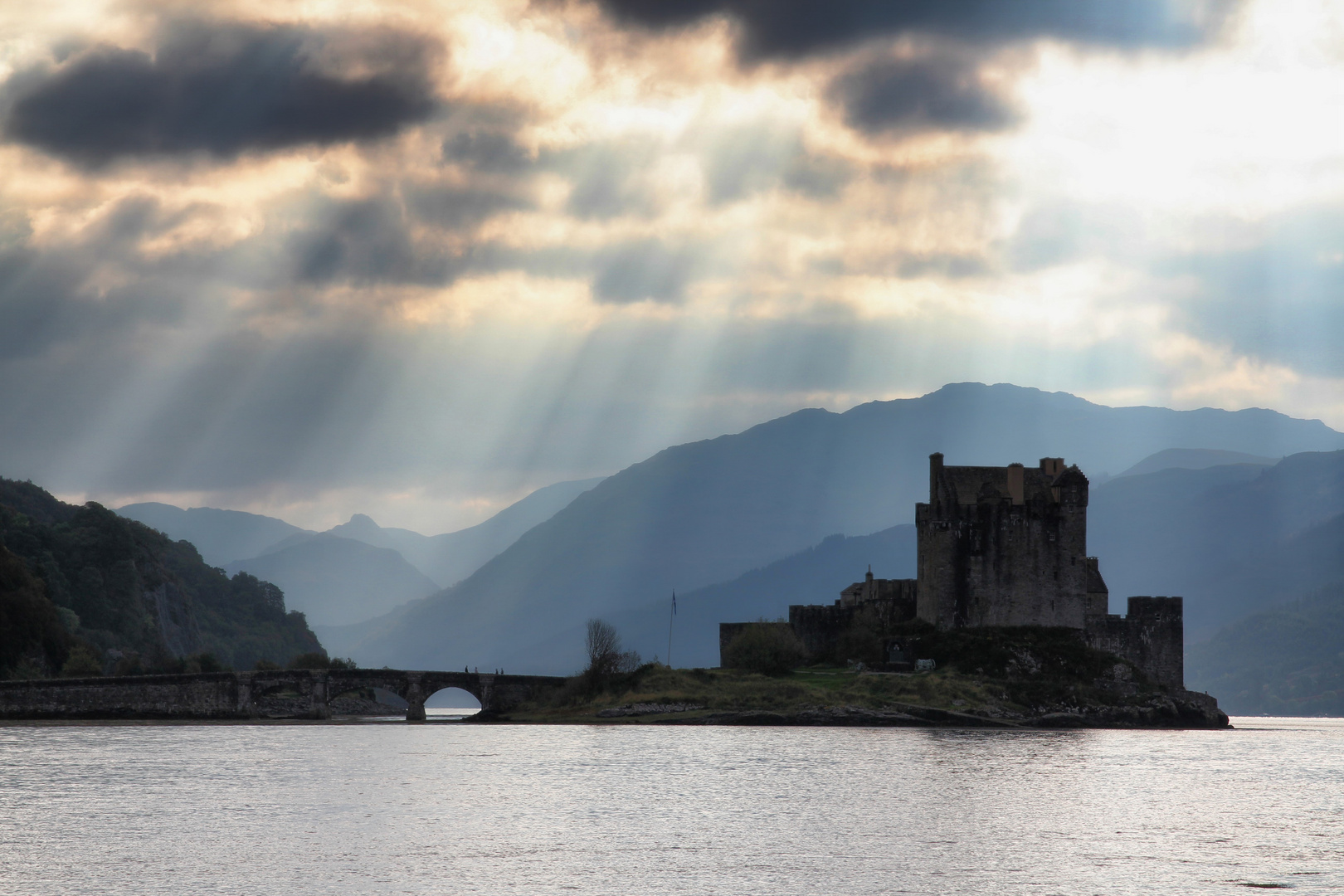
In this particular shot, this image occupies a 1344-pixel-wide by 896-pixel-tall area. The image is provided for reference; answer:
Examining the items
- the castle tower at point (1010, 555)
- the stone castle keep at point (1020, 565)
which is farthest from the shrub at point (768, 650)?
the castle tower at point (1010, 555)

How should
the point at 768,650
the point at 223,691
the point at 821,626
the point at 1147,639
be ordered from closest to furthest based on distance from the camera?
the point at 1147,639
the point at 768,650
the point at 821,626
the point at 223,691

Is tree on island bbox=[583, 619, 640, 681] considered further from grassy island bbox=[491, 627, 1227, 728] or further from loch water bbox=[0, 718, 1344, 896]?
loch water bbox=[0, 718, 1344, 896]

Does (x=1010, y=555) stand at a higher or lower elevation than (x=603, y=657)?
higher

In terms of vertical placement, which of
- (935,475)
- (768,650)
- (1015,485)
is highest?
(935,475)

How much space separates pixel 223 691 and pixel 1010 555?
67792mm

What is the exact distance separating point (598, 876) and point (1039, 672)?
7765 cm

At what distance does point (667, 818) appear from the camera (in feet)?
179

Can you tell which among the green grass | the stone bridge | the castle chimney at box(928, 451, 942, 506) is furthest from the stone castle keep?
the stone bridge

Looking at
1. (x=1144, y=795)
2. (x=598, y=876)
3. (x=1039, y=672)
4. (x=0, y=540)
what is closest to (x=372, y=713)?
(x=0, y=540)

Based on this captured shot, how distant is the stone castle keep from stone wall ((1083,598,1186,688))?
66 millimetres

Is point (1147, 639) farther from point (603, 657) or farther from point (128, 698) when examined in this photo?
point (128, 698)

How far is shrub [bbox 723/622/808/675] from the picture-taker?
11912cm

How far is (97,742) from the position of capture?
9244 centimetres

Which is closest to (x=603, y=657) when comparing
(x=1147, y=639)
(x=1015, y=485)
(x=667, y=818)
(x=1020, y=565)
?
(x=1020, y=565)
